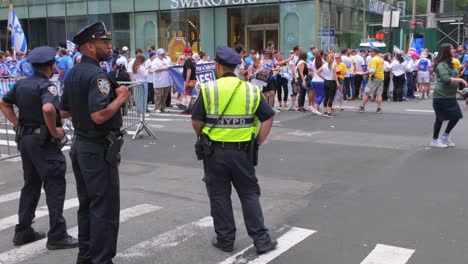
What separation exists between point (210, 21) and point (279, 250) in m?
23.7

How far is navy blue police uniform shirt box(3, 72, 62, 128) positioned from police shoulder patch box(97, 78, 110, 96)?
1059mm

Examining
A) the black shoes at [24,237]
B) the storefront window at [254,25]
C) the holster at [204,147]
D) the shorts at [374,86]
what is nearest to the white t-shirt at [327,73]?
the shorts at [374,86]

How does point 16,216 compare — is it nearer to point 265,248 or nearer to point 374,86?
point 265,248

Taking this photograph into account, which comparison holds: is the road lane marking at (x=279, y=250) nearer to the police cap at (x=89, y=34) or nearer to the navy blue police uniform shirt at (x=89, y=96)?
the navy blue police uniform shirt at (x=89, y=96)

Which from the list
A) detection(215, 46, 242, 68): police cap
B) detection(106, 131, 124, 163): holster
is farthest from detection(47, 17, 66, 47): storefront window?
detection(106, 131, 124, 163): holster

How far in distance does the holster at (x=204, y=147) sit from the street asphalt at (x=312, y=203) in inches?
35.7

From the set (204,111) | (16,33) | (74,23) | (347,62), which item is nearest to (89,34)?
(204,111)

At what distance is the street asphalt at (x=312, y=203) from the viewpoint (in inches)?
188

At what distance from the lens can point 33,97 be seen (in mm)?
4820

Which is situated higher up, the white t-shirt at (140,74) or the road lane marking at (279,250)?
the white t-shirt at (140,74)

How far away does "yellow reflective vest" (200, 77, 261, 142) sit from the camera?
4.56m

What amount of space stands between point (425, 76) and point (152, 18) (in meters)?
15.6

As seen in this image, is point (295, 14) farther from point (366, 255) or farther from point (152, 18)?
point (366, 255)

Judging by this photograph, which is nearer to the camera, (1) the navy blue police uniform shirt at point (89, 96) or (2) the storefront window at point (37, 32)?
(1) the navy blue police uniform shirt at point (89, 96)
